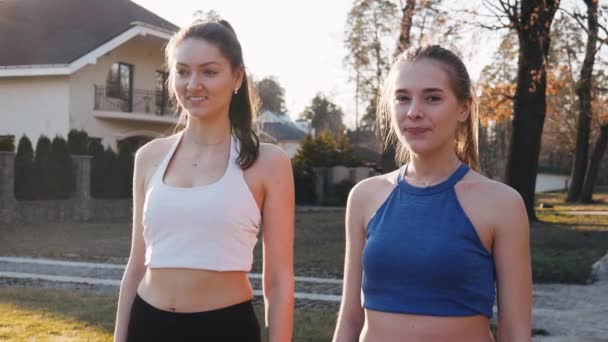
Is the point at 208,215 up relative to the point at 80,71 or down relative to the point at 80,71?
down

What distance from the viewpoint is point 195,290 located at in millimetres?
2691

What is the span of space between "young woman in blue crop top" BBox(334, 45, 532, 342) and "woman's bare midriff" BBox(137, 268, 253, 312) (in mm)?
406

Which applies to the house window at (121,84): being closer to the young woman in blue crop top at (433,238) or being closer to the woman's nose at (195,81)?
the woman's nose at (195,81)

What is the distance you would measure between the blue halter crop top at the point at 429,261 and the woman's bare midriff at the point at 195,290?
0.51m

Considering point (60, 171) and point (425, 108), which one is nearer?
point (425, 108)


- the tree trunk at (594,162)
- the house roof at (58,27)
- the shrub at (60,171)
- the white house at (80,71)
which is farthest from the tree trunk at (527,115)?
the tree trunk at (594,162)

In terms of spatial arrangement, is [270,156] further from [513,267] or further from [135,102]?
[135,102]

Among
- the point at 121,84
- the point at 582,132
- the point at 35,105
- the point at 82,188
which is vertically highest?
the point at 121,84

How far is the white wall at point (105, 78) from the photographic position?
2755 centimetres

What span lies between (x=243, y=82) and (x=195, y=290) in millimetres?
823

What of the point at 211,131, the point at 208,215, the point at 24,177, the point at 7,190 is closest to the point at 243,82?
the point at 211,131

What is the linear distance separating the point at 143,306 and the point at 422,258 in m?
1.03

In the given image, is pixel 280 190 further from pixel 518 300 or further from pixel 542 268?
pixel 542 268

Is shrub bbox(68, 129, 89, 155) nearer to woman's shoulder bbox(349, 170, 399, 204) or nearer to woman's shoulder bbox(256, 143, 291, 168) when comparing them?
woman's shoulder bbox(256, 143, 291, 168)
